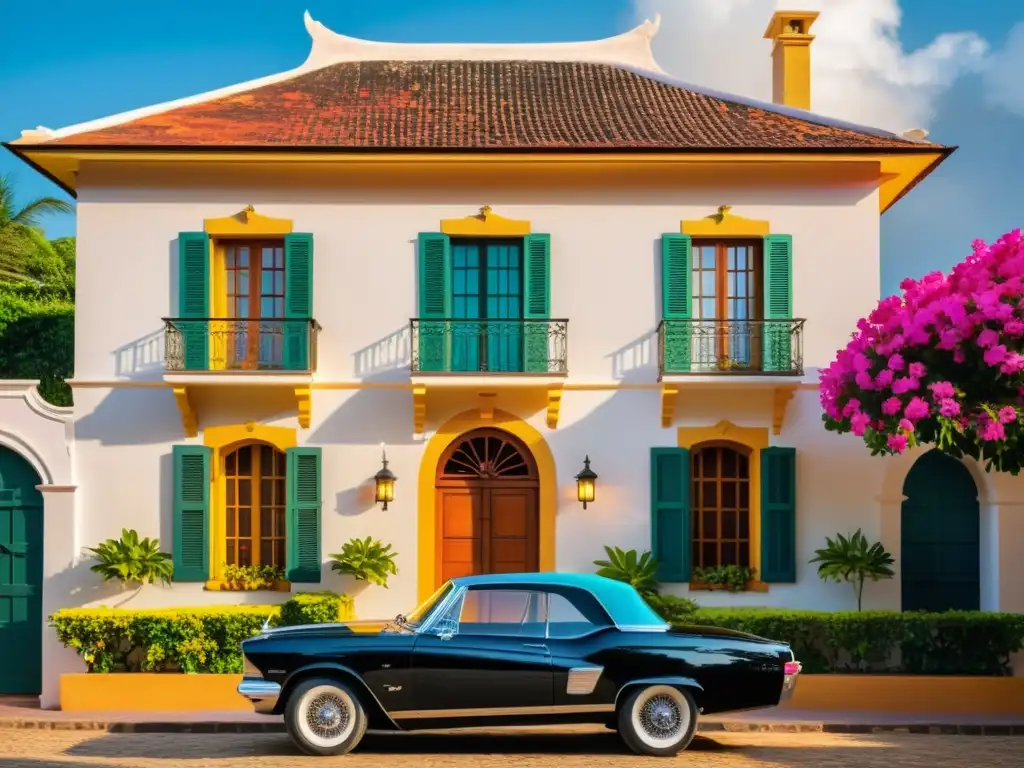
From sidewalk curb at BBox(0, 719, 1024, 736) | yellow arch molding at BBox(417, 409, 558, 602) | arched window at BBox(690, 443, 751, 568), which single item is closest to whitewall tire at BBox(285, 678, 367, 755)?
sidewalk curb at BBox(0, 719, 1024, 736)

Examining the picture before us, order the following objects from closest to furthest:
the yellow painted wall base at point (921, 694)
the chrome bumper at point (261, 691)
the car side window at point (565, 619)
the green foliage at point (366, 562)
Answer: the chrome bumper at point (261, 691) < the car side window at point (565, 619) < the yellow painted wall base at point (921, 694) < the green foliage at point (366, 562)

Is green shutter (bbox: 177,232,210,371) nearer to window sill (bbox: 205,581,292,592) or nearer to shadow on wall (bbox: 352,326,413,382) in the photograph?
shadow on wall (bbox: 352,326,413,382)

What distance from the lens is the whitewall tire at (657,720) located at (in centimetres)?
1223

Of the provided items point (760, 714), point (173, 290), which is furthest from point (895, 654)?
point (173, 290)

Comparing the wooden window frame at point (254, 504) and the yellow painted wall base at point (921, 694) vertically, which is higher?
the wooden window frame at point (254, 504)

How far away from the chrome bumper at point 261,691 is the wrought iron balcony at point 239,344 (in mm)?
5900

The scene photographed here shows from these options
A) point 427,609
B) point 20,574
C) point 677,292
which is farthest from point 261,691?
point 677,292

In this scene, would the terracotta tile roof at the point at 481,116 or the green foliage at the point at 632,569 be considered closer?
the green foliage at the point at 632,569

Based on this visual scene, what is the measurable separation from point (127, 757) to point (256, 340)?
6.74m

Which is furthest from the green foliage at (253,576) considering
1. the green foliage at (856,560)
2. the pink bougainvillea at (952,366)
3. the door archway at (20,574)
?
the pink bougainvillea at (952,366)

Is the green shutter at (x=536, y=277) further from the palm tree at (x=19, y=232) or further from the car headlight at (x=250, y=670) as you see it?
the palm tree at (x=19, y=232)

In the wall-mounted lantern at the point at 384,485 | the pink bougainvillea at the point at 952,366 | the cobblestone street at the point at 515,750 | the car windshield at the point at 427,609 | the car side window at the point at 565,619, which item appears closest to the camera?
the cobblestone street at the point at 515,750

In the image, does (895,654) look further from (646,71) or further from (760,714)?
(646,71)

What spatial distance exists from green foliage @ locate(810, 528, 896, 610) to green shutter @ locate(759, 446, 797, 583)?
37cm
